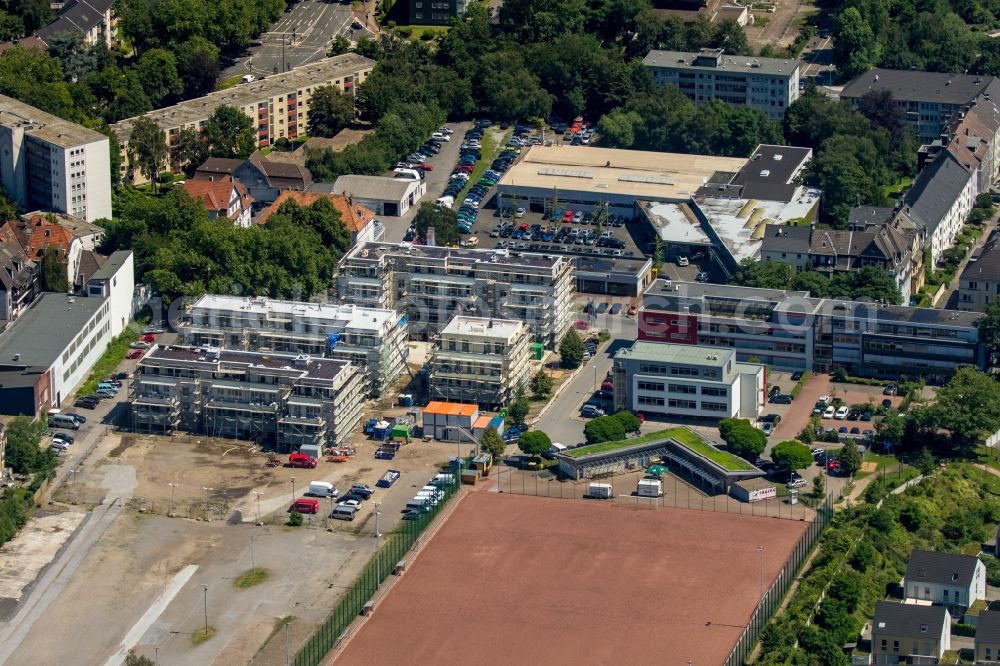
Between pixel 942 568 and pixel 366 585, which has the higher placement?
pixel 942 568

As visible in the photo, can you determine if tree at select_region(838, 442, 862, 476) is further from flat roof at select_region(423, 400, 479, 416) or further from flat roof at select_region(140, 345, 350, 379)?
flat roof at select_region(140, 345, 350, 379)

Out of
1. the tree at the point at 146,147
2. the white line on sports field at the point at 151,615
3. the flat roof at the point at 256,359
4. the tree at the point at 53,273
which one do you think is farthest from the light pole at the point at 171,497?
the tree at the point at 146,147

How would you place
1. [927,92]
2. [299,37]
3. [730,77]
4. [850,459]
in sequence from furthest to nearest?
[299,37] → [730,77] → [927,92] → [850,459]

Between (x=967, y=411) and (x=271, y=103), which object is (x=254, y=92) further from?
(x=967, y=411)

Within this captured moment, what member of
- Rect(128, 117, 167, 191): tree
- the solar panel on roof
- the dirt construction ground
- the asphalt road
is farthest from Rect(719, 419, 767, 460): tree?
the asphalt road

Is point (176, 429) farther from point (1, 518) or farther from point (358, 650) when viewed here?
point (358, 650)

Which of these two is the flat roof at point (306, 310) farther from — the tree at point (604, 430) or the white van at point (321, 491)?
the tree at point (604, 430)

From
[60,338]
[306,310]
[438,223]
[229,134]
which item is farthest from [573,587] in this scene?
[229,134]
